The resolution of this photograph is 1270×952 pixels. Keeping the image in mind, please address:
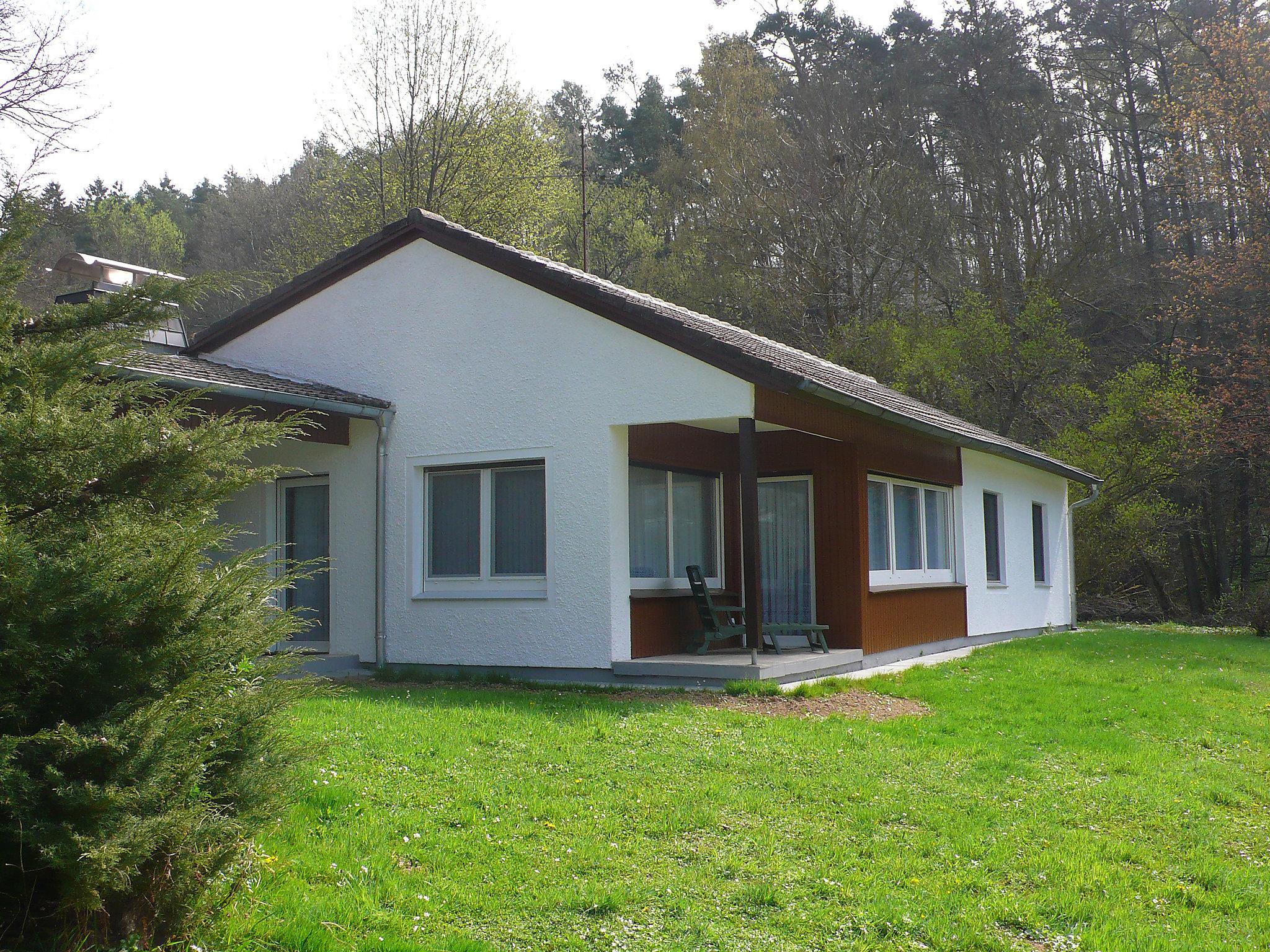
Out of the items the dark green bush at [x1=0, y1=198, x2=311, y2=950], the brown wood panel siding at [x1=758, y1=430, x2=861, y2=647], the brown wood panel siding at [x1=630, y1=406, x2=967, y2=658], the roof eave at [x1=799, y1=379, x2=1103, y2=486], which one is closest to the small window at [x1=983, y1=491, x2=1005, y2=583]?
the roof eave at [x1=799, y1=379, x2=1103, y2=486]

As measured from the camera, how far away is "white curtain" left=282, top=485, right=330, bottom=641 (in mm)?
13000

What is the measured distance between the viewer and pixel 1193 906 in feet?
15.9

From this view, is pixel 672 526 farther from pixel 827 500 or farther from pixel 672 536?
pixel 827 500

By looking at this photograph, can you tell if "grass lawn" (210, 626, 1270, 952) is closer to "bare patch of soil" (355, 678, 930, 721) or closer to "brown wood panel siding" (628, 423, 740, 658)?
"bare patch of soil" (355, 678, 930, 721)

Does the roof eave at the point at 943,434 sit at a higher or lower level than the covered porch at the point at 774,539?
higher

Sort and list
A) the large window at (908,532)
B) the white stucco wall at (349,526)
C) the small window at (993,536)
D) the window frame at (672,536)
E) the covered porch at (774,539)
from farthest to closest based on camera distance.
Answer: the small window at (993,536)
the large window at (908,532)
the white stucco wall at (349,526)
the window frame at (672,536)
the covered porch at (774,539)

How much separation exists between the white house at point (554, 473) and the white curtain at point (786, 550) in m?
0.03

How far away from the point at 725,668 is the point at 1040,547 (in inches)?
441

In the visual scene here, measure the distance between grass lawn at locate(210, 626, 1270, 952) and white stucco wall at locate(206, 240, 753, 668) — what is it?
2175 millimetres

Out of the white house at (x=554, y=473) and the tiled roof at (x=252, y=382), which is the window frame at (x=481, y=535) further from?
the tiled roof at (x=252, y=382)

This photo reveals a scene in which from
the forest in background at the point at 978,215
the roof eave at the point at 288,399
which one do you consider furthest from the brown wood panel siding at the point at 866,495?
the forest in background at the point at 978,215

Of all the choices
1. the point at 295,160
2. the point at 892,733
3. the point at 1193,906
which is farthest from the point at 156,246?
the point at 1193,906

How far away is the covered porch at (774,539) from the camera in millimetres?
11219

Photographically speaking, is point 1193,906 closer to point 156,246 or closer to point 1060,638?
point 1060,638
